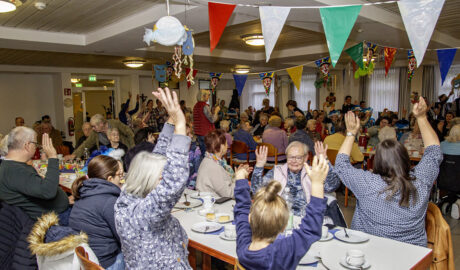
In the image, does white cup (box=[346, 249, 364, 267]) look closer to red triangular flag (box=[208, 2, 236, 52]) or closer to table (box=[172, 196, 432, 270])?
table (box=[172, 196, 432, 270])

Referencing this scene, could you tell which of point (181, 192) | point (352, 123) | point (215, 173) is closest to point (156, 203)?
point (181, 192)

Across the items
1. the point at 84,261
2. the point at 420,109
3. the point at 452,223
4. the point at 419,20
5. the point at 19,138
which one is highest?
the point at 419,20

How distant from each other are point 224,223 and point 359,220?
87 centimetres

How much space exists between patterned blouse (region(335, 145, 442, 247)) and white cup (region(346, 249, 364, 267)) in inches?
16.2

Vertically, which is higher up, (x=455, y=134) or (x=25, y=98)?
(x=25, y=98)

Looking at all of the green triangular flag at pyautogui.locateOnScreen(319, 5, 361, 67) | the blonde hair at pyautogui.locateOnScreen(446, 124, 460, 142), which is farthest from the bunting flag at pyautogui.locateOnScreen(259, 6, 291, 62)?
the blonde hair at pyautogui.locateOnScreen(446, 124, 460, 142)

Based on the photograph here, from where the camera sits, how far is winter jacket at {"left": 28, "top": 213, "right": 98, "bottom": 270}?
1525 millimetres

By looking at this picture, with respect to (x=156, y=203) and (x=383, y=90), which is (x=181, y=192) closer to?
(x=156, y=203)

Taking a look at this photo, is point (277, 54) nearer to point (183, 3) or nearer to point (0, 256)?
point (183, 3)

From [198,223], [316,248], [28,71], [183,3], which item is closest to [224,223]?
[198,223]

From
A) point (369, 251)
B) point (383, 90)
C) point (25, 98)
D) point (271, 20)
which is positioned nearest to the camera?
point (369, 251)

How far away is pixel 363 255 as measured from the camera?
1.63 metres

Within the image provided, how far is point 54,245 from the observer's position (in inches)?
59.9

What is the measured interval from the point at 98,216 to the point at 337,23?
2.35m
